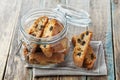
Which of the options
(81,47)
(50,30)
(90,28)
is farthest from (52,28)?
(90,28)

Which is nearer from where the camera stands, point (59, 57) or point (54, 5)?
point (59, 57)

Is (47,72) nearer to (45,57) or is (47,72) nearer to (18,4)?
(45,57)

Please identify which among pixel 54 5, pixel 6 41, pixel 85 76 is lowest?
pixel 85 76

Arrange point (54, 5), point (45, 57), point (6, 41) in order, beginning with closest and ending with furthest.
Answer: point (45, 57), point (6, 41), point (54, 5)

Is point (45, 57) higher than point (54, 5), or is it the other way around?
point (54, 5)

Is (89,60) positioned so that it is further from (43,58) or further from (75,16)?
(75,16)

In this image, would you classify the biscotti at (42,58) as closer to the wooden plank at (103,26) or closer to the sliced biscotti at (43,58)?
the sliced biscotti at (43,58)

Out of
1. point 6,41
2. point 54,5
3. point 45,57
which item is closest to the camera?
point 45,57

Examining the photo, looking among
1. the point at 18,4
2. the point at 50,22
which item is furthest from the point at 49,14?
the point at 18,4
